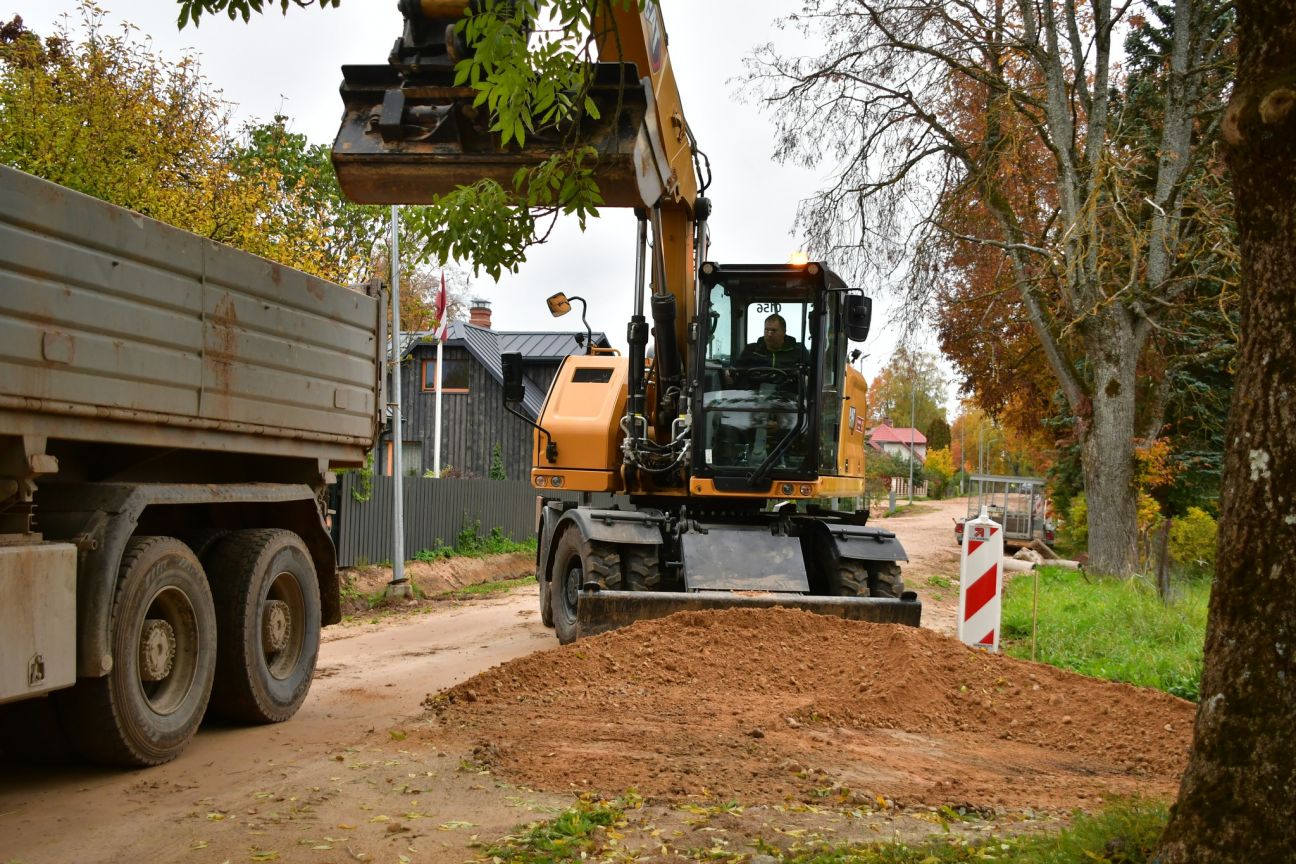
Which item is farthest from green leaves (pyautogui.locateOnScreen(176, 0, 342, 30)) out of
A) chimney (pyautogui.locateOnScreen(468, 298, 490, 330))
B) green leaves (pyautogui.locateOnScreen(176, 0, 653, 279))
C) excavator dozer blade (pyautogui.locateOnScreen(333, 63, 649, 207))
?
chimney (pyautogui.locateOnScreen(468, 298, 490, 330))

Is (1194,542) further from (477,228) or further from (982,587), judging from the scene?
(477,228)

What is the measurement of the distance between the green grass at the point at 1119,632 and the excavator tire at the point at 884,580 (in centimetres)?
173

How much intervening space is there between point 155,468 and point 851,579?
226 inches

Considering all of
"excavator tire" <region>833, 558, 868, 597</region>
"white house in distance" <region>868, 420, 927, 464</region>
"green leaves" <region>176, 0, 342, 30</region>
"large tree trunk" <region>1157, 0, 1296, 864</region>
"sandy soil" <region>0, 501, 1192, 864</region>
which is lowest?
"sandy soil" <region>0, 501, 1192, 864</region>

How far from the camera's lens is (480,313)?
44.8m

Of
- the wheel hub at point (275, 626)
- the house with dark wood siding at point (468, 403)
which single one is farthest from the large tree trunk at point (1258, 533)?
the house with dark wood siding at point (468, 403)

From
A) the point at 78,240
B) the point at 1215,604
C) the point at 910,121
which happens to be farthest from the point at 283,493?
the point at 910,121

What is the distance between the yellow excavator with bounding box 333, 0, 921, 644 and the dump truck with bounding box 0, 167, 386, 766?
7.90 ft

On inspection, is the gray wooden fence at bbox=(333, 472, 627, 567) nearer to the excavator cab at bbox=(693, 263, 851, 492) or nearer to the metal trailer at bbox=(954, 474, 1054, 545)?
the excavator cab at bbox=(693, 263, 851, 492)

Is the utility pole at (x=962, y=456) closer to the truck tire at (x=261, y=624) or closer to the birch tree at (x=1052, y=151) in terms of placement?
the birch tree at (x=1052, y=151)

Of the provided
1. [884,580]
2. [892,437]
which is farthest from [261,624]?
[892,437]

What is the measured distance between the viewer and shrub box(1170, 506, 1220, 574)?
868 inches

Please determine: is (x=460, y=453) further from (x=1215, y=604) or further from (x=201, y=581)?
(x=1215, y=604)

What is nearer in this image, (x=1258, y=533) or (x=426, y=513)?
(x=1258, y=533)
